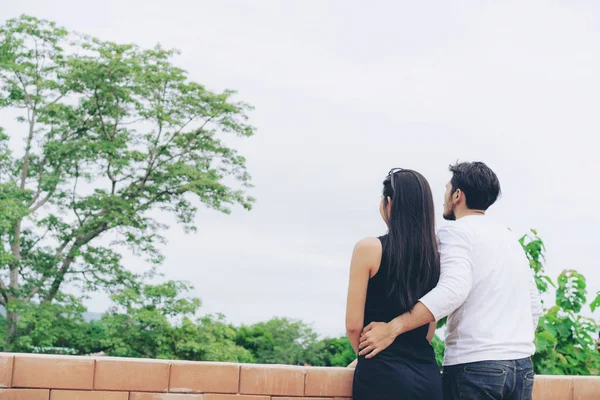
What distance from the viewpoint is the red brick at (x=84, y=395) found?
2.44 metres

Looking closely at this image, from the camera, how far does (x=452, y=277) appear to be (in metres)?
1.94

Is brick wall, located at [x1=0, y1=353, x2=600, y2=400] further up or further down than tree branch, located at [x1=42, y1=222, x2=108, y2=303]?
→ further down

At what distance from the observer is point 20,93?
1528cm

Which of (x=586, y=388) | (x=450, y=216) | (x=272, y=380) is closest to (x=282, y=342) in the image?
(x=586, y=388)

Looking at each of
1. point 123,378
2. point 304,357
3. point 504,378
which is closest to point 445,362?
point 504,378

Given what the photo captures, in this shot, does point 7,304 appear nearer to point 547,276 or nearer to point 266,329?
point 266,329

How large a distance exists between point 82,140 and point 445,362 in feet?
45.3

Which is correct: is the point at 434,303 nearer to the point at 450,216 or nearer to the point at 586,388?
the point at 450,216

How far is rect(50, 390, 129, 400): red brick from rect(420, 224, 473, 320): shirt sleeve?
1160mm

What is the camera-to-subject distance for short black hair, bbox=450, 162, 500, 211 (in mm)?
2082

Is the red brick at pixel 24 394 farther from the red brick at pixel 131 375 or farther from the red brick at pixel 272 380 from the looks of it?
the red brick at pixel 272 380

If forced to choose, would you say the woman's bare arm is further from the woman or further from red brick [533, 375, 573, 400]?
red brick [533, 375, 573, 400]

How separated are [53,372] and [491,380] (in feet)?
4.77

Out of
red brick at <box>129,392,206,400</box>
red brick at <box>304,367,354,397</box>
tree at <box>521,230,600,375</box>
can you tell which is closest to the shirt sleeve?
red brick at <box>304,367,354,397</box>
